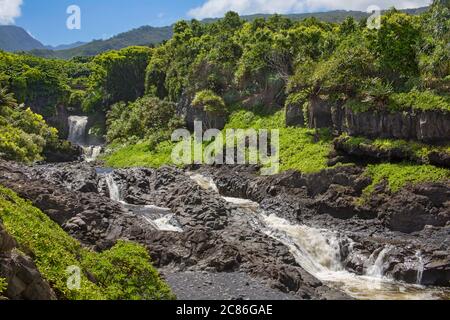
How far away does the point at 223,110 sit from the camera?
228 ft

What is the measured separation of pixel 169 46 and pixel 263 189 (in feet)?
171

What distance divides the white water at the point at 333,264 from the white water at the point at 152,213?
6.60m

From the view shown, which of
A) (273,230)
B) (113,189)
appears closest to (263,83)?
(113,189)

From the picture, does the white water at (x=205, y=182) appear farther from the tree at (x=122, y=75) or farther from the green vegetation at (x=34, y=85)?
the green vegetation at (x=34, y=85)

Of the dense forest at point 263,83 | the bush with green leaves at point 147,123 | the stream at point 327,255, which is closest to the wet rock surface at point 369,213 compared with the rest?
the stream at point 327,255

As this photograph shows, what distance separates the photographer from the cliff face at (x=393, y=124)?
42.5m

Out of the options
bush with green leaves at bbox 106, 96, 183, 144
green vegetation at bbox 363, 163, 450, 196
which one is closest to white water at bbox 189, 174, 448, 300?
green vegetation at bbox 363, 163, 450, 196

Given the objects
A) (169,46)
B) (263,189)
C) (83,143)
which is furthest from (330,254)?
(83,143)

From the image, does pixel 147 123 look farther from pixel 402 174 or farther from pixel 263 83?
pixel 402 174

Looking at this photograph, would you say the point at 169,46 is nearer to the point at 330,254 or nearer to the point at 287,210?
the point at 287,210

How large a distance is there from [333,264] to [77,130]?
7854 cm

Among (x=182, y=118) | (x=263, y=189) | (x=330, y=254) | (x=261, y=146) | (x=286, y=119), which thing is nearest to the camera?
(x=330, y=254)

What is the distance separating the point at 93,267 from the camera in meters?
19.7

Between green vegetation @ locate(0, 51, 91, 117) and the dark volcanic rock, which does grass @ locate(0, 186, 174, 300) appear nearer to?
the dark volcanic rock
